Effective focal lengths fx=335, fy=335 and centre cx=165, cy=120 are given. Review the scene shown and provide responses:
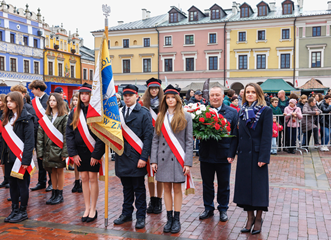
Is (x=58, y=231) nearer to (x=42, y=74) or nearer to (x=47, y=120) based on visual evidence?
(x=47, y=120)

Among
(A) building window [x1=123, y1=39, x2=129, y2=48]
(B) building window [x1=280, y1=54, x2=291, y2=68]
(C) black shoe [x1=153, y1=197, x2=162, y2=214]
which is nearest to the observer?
(C) black shoe [x1=153, y1=197, x2=162, y2=214]

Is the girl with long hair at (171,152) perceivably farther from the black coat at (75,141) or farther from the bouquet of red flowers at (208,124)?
the black coat at (75,141)

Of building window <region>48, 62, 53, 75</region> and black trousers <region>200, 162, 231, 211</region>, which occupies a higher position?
building window <region>48, 62, 53, 75</region>

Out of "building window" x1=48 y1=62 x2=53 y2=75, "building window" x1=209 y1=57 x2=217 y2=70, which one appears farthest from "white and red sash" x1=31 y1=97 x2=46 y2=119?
"building window" x1=48 y1=62 x2=53 y2=75

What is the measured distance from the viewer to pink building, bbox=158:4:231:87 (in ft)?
134

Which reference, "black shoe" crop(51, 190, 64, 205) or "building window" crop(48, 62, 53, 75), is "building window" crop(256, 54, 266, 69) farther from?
"black shoe" crop(51, 190, 64, 205)

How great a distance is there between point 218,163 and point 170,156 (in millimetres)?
880

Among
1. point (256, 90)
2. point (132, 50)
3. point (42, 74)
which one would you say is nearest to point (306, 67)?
point (132, 50)

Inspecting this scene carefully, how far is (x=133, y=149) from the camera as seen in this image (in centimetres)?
495

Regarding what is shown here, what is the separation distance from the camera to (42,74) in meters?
44.6

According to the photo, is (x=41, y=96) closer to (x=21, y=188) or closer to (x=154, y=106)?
(x=21, y=188)

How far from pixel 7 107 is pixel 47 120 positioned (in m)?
0.81

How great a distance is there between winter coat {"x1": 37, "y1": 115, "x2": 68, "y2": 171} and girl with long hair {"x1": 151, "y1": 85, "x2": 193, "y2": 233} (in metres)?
2.07

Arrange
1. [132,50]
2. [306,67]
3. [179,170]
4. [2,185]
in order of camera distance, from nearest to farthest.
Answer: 1. [179,170]
2. [2,185]
3. [306,67]
4. [132,50]
